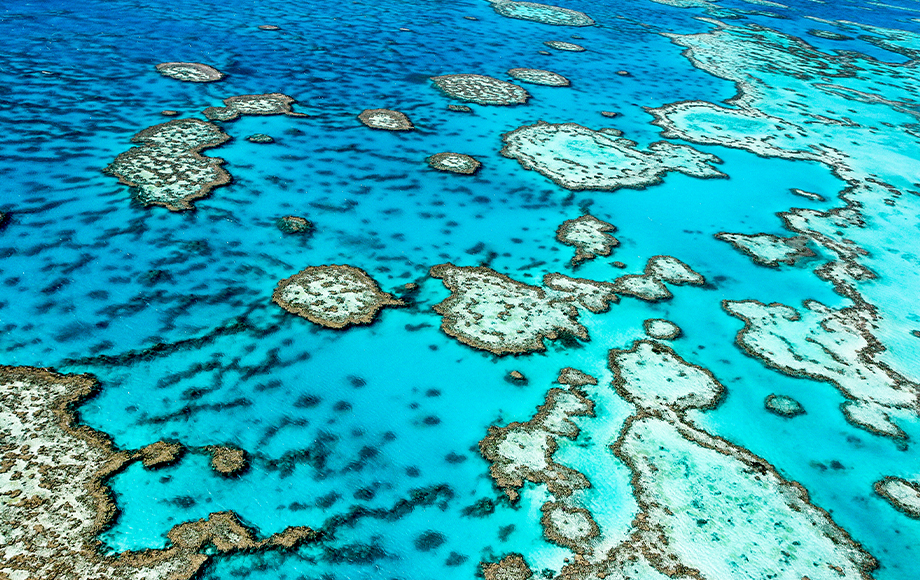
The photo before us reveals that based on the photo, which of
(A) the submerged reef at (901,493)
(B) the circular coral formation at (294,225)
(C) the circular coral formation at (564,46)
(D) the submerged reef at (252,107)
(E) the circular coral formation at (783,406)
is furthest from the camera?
(C) the circular coral formation at (564,46)

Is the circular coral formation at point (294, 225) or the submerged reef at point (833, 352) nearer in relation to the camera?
the submerged reef at point (833, 352)

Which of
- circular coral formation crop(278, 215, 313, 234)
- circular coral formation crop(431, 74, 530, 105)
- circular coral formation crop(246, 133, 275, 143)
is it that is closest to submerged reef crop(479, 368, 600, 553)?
circular coral formation crop(278, 215, 313, 234)

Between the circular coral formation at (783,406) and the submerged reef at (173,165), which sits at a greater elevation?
the submerged reef at (173,165)

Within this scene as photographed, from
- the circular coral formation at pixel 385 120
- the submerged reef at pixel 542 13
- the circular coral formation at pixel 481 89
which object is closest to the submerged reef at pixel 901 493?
the circular coral formation at pixel 385 120

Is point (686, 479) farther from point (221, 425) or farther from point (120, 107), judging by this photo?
point (120, 107)

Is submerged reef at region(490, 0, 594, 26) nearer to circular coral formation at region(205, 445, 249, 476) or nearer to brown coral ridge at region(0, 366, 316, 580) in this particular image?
circular coral formation at region(205, 445, 249, 476)

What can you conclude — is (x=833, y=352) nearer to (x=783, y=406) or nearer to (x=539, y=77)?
(x=783, y=406)

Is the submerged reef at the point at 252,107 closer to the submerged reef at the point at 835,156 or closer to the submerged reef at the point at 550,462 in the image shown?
the submerged reef at the point at 835,156

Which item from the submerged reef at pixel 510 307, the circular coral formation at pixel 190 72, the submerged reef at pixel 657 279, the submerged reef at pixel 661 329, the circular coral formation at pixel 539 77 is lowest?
the submerged reef at pixel 510 307
